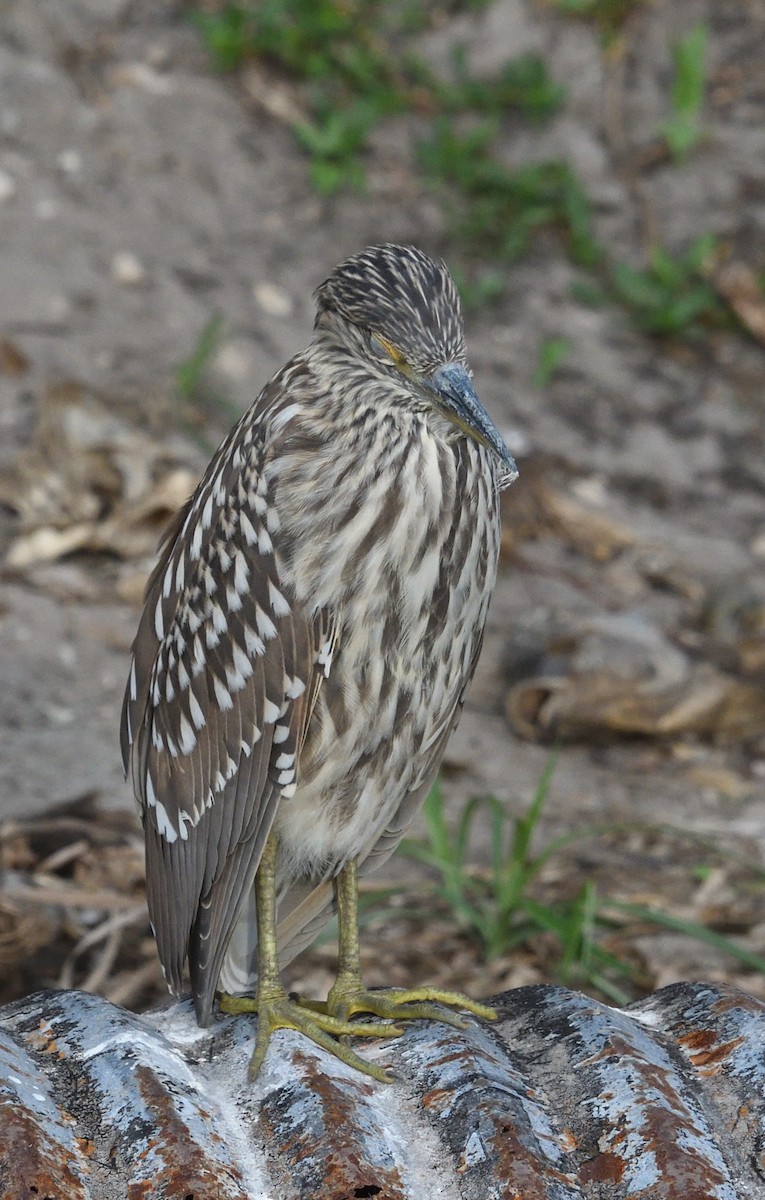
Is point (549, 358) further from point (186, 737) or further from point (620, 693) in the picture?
point (186, 737)

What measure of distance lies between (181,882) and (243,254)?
4.70 metres

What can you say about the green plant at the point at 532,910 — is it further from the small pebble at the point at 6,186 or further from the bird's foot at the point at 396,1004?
the small pebble at the point at 6,186

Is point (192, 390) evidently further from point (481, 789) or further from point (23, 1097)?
point (23, 1097)

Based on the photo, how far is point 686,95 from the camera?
7.54m

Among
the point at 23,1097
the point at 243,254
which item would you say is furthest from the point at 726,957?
the point at 243,254

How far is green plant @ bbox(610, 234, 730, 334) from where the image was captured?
7215 mm

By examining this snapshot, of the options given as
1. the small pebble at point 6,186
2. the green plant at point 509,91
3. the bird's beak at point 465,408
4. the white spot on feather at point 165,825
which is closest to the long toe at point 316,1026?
the white spot on feather at point 165,825

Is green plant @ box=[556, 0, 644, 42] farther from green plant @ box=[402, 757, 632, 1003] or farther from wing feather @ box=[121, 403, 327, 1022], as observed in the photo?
wing feather @ box=[121, 403, 327, 1022]

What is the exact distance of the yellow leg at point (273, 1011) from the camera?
8.00ft

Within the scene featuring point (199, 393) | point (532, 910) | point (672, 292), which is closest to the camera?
point (532, 910)

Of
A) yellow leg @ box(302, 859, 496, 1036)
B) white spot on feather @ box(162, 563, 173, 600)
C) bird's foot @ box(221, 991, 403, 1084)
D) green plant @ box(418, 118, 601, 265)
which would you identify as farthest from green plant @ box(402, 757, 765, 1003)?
green plant @ box(418, 118, 601, 265)

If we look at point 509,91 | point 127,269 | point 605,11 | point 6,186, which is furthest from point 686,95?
point 6,186

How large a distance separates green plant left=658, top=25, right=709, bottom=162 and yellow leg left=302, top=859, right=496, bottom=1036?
218 inches

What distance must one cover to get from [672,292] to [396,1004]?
17.3 feet
